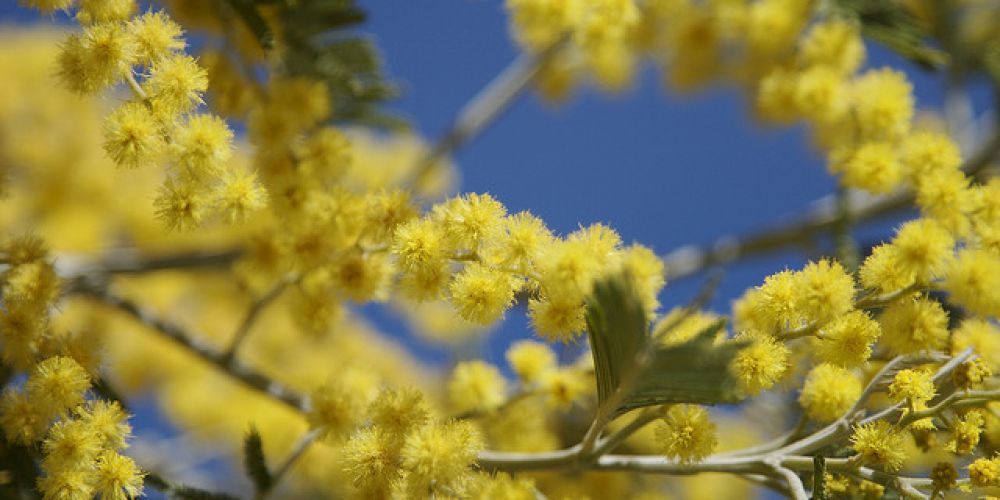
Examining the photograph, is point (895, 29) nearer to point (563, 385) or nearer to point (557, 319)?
point (563, 385)

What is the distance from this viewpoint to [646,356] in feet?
4.24

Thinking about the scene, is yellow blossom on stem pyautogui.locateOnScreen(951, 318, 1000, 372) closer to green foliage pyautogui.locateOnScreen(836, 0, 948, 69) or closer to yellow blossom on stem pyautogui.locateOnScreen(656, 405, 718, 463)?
yellow blossom on stem pyautogui.locateOnScreen(656, 405, 718, 463)

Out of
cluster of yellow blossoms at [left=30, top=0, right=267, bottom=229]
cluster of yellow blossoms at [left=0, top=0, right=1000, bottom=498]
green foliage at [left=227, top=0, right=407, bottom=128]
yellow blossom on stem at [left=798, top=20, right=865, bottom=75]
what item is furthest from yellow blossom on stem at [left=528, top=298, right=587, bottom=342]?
yellow blossom on stem at [left=798, top=20, right=865, bottom=75]

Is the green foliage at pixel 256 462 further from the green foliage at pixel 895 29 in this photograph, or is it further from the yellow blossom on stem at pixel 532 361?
the green foliage at pixel 895 29

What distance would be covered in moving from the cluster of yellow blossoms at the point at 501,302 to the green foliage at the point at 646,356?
2cm

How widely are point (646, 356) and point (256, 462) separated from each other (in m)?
0.84

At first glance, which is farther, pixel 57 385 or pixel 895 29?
pixel 895 29

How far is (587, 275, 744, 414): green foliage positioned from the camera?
125cm

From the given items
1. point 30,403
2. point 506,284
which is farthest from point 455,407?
point 30,403

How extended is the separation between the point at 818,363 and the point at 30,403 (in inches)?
52.2

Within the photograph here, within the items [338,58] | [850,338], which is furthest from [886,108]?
[338,58]

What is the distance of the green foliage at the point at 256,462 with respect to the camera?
5.77ft

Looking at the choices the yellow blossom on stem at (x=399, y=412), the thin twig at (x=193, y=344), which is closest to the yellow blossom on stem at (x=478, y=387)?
the thin twig at (x=193, y=344)

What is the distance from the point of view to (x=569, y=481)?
7.68ft
